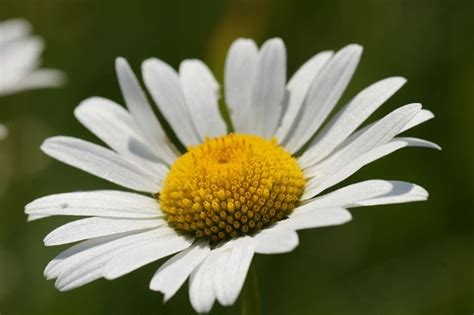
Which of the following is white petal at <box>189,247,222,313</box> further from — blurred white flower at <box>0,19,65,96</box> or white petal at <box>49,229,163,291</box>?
blurred white flower at <box>0,19,65,96</box>

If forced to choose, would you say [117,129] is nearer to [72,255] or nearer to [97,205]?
[97,205]

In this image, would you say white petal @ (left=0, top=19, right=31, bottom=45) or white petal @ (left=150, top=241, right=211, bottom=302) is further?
white petal @ (left=0, top=19, right=31, bottom=45)

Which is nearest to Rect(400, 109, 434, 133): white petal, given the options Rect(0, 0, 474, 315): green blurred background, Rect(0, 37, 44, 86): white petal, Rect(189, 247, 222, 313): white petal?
Rect(189, 247, 222, 313): white petal

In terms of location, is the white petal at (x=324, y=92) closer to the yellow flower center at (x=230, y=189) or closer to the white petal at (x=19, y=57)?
the yellow flower center at (x=230, y=189)

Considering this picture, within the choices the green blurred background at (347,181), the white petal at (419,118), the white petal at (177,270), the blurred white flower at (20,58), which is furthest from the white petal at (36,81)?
the white petal at (419,118)

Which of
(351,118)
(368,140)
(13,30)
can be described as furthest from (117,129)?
(13,30)

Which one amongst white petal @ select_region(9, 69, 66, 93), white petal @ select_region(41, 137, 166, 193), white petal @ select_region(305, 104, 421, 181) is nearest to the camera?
white petal @ select_region(305, 104, 421, 181)

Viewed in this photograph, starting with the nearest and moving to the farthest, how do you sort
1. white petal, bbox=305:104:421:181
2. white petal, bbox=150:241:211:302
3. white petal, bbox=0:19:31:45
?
1. white petal, bbox=150:241:211:302
2. white petal, bbox=305:104:421:181
3. white petal, bbox=0:19:31:45
